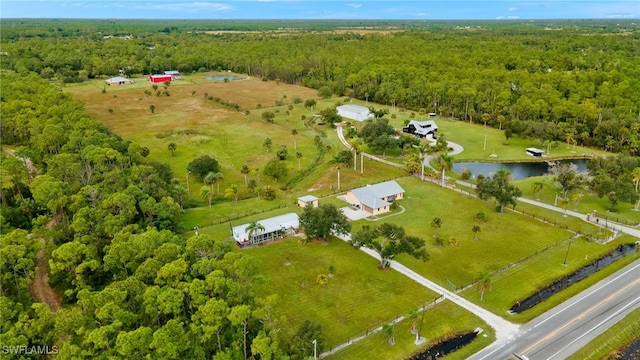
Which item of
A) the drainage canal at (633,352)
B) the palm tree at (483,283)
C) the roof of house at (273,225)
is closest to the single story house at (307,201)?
the roof of house at (273,225)

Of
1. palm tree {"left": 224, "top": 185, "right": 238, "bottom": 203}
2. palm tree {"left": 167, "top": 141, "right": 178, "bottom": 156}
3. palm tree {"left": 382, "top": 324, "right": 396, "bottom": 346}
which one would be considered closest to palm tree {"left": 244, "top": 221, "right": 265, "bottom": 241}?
palm tree {"left": 224, "top": 185, "right": 238, "bottom": 203}

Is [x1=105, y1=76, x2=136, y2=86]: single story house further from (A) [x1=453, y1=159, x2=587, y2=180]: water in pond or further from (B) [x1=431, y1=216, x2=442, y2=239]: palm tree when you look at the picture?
(B) [x1=431, y1=216, x2=442, y2=239]: palm tree

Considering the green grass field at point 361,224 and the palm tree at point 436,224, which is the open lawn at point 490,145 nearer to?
the green grass field at point 361,224

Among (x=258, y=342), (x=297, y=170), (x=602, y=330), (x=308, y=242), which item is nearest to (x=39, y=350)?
(x=258, y=342)

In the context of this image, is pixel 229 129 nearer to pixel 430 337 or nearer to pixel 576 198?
pixel 576 198

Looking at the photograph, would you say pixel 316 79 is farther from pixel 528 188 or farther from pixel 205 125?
pixel 528 188

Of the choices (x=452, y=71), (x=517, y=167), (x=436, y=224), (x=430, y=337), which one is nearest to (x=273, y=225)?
(x=436, y=224)
